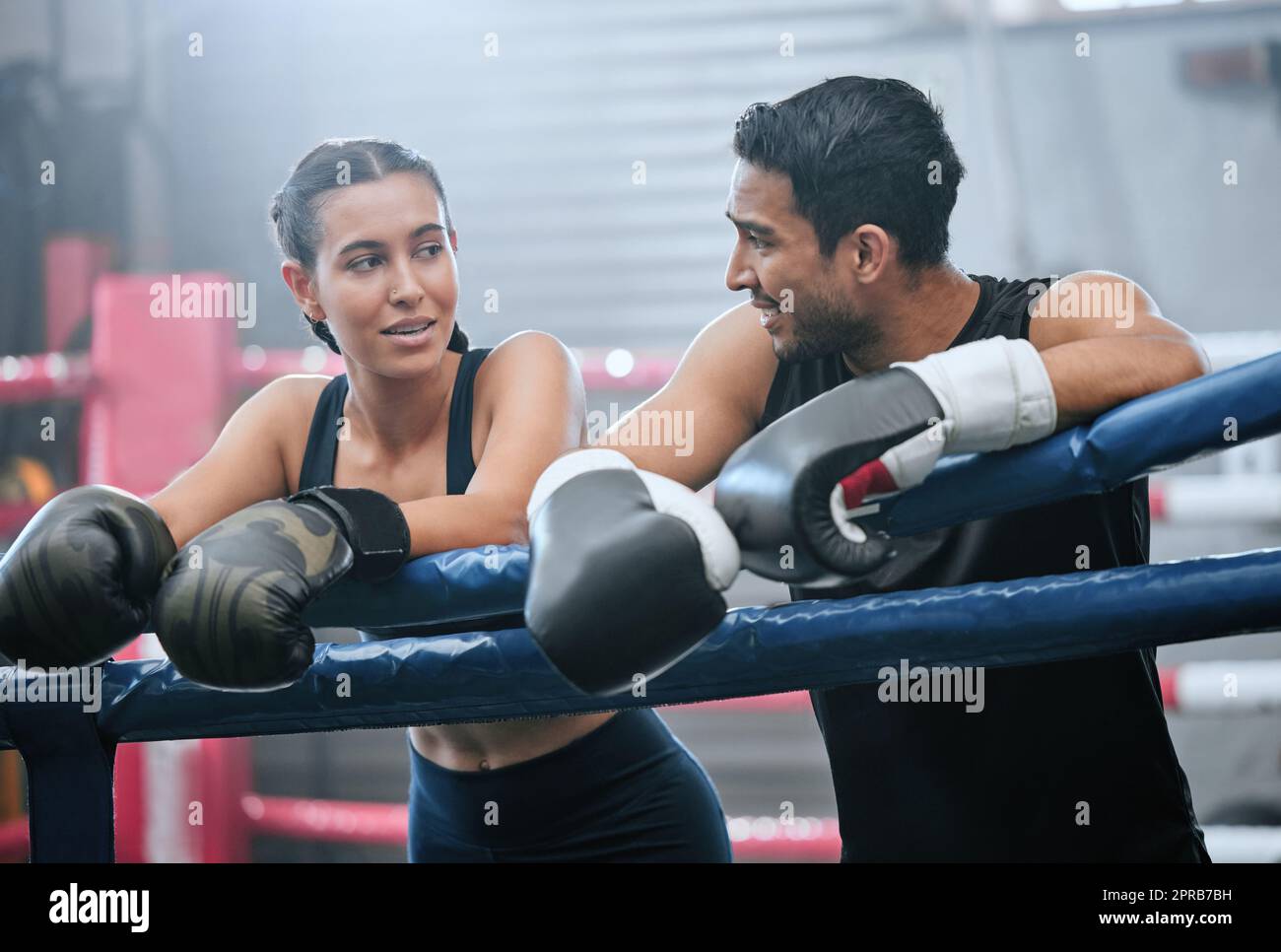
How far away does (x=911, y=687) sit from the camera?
3.05ft

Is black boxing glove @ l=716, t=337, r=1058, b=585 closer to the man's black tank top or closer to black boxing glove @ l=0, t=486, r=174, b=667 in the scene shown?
the man's black tank top

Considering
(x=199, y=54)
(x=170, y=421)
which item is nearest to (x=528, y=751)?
(x=170, y=421)

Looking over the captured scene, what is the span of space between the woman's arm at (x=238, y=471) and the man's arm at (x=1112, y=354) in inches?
26.6

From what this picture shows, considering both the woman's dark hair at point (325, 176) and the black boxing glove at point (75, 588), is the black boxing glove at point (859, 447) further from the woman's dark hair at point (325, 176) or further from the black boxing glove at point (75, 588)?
the woman's dark hair at point (325, 176)

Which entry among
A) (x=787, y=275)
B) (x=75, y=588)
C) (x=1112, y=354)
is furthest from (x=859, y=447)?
(x=75, y=588)

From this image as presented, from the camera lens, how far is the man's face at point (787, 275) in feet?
3.08

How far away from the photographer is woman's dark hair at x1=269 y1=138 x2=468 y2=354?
1.08m

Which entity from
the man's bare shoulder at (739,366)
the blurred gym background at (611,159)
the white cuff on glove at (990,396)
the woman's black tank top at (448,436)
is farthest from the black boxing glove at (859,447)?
the blurred gym background at (611,159)

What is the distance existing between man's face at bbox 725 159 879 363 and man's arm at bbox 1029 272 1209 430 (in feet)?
0.58

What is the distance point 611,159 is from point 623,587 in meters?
2.83

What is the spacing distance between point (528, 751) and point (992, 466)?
0.60 m

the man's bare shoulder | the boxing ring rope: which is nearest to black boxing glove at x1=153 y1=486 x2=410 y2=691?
the boxing ring rope
